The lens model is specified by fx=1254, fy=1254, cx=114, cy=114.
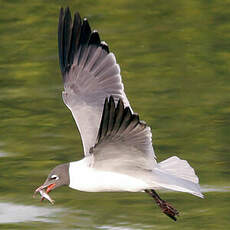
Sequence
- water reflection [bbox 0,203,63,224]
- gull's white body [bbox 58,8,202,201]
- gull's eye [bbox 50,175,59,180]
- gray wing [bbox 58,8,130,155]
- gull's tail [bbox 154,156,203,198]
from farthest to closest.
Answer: water reflection [bbox 0,203,63,224], gray wing [bbox 58,8,130,155], gull's eye [bbox 50,175,59,180], gull's tail [bbox 154,156,203,198], gull's white body [bbox 58,8,202,201]

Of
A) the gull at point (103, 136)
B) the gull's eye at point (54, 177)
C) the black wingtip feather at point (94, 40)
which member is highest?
the black wingtip feather at point (94, 40)

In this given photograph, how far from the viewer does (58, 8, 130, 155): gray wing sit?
10.3 m

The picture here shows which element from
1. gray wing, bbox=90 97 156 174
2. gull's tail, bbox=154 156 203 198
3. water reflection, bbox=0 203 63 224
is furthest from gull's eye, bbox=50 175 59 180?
water reflection, bbox=0 203 63 224

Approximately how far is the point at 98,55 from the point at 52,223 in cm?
204

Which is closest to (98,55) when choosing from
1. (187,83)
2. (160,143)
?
(160,143)

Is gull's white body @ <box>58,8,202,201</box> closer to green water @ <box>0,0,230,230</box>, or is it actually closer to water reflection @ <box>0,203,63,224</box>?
green water @ <box>0,0,230,230</box>

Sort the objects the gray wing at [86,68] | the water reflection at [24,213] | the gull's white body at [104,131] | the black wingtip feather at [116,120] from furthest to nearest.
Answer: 1. the water reflection at [24,213]
2. the gray wing at [86,68]
3. the gull's white body at [104,131]
4. the black wingtip feather at [116,120]

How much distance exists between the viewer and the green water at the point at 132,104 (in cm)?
1187

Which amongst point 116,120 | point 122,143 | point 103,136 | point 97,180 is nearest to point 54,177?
point 97,180

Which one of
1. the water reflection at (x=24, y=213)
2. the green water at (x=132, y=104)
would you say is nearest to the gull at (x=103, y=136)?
the green water at (x=132, y=104)

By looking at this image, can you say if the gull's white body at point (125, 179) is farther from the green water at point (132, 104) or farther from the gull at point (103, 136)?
the green water at point (132, 104)

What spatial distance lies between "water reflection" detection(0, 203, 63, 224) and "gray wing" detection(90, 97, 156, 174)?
2.31 m

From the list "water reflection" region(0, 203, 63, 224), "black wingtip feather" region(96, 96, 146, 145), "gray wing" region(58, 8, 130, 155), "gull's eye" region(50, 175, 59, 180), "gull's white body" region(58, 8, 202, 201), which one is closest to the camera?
"black wingtip feather" region(96, 96, 146, 145)

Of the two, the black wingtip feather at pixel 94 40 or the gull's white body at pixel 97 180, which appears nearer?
the gull's white body at pixel 97 180
